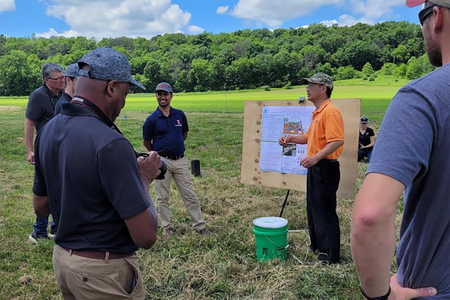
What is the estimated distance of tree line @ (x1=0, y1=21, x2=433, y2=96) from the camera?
117 ft

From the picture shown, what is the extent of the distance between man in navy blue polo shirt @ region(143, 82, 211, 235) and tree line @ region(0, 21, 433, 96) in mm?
27969

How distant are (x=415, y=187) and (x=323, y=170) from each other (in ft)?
9.45

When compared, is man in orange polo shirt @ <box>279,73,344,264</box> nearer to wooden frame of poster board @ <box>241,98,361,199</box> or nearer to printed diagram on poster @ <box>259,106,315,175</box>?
wooden frame of poster board @ <box>241,98,361,199</box>

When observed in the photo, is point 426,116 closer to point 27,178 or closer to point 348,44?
point 27,178

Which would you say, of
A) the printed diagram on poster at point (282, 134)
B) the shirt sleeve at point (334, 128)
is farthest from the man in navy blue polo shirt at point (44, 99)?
the shirt sleeve at point (334, 128)

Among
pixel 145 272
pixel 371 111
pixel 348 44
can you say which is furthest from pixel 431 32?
pixel 348 44

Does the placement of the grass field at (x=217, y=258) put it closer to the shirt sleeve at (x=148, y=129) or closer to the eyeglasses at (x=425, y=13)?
the shirt sleeve at (x=148, y=129)

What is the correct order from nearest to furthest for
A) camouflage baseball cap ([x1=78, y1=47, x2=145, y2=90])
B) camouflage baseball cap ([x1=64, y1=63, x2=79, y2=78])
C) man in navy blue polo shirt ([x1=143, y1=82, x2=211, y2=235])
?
camouflage baseball cap ([x1=78, y1=47, x2=145, y2=90]) → camouflage baseball cap ([x1=64, y1=63, x2=79, y2=78]) → man in navy blue polo shirt ([x1=143, y1=82, x2=211, y2=235])

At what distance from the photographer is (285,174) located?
5.34m

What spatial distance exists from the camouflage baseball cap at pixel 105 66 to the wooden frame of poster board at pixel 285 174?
3479 mm

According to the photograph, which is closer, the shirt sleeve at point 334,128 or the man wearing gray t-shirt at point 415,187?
the man wearing gray t-shirt at point 415,187

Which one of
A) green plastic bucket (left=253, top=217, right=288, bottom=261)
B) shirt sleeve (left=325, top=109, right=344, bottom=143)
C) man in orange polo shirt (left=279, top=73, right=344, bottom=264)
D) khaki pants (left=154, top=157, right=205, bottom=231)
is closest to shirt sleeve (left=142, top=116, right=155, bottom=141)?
khaki pants (left=154, top=157, right=205, bottom=231)

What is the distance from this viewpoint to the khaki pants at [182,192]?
16.9 feet

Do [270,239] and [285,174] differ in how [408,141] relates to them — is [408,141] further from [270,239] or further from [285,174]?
[285,174]
